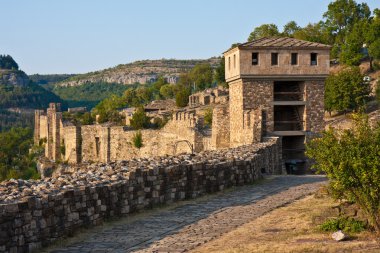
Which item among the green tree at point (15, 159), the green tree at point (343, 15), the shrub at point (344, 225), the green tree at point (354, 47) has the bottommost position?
the green tree at point (15, 159)

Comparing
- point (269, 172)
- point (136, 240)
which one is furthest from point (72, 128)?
point (136, 240)

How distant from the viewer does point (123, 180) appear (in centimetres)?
1248

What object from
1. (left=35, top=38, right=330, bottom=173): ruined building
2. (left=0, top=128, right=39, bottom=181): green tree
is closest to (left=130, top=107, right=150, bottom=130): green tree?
(left=0, top=128, right=39, bottom=181): green tree

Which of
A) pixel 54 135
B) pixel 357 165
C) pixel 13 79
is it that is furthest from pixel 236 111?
pixel 13 79

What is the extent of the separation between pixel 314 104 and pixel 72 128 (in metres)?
33.3

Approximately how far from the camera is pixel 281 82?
103 ft

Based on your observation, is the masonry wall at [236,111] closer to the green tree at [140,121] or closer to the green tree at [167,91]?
the green tree at [140,121]

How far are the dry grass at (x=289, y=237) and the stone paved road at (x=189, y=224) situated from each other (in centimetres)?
35

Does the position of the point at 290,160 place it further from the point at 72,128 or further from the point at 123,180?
the point at 72,128

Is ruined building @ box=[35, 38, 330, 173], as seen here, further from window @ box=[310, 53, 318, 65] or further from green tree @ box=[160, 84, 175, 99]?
green tree @ box=[160, 84, 175, 99]

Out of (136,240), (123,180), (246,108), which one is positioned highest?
(246,108)

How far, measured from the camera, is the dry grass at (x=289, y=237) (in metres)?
9.23

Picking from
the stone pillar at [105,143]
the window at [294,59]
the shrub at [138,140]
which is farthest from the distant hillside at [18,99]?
the window at [294,59]

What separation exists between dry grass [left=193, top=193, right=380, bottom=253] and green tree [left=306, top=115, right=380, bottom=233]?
1.76ft
